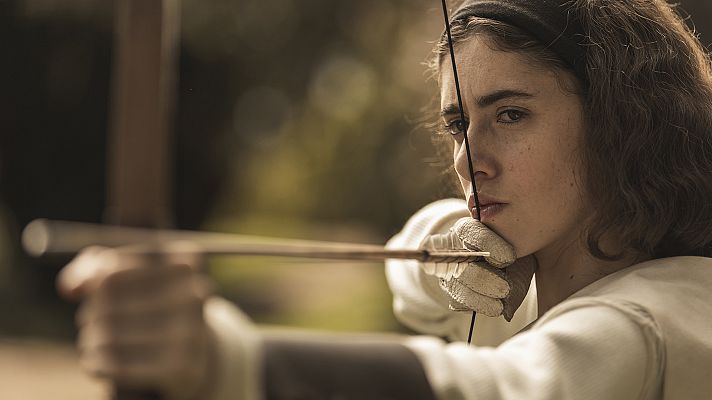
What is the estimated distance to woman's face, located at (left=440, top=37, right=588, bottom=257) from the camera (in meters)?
1.42

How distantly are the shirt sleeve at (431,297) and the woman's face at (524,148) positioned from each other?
0.42m

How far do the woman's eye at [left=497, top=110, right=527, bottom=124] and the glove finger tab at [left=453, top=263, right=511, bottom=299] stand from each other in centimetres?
24

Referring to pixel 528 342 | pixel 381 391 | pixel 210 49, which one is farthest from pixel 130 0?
pixel 210 49

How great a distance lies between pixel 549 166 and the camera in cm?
142

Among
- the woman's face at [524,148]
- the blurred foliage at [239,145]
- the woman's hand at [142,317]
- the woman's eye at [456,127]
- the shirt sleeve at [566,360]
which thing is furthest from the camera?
the blurred foliage at [239,145]

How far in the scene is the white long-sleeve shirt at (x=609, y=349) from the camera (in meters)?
1.08

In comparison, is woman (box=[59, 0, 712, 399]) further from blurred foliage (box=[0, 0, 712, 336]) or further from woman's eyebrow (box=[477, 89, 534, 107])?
blurred foliage (box=[0, 0, 712, 336])

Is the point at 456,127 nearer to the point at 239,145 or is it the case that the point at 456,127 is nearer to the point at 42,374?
the point at 42,374

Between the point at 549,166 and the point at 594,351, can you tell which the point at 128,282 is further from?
the point at 549,166

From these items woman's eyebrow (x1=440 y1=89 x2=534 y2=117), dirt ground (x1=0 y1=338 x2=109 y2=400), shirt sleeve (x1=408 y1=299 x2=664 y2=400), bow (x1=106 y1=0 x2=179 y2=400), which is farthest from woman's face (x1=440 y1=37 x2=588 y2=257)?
dirt ground (x1=0 y1=338 x2=109 y2=400)

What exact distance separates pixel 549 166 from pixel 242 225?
6505 mm

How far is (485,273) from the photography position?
150 centimetres

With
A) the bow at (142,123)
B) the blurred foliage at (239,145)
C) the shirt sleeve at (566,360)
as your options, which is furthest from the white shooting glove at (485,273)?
the blurred foliage at (239,145)

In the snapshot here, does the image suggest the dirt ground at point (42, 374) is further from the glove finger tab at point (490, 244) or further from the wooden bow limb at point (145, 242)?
the wooden bow limb at point (145, 242)
